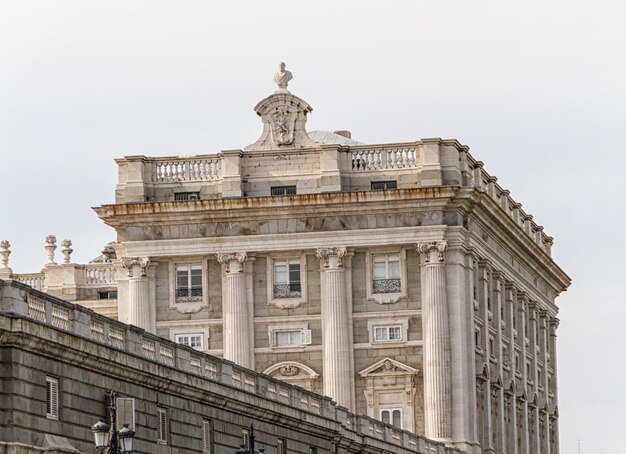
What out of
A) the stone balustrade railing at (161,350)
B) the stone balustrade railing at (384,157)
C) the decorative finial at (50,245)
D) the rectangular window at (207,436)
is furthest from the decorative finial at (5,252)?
the rectangular window at (207,436)

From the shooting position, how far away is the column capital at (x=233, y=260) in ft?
448

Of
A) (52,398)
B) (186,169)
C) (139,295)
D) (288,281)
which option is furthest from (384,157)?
(52,398)

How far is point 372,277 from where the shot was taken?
136500mm

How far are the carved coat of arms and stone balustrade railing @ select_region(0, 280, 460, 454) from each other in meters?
34.9

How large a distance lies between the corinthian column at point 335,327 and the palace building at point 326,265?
8cm

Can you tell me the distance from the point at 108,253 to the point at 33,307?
366ft

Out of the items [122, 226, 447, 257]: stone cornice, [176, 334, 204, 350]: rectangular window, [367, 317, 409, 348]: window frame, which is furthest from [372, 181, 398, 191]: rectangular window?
[176, 334, 204, 350]: rectangular window

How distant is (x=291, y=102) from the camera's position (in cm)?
14062

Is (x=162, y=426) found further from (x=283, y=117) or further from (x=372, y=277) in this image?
(x=283, y=117)

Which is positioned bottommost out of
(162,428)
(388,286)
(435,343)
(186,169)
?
(162,428)

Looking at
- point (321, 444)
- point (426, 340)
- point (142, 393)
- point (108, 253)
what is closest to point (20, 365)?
point (142, 393)

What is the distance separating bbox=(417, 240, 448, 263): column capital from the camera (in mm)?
134375

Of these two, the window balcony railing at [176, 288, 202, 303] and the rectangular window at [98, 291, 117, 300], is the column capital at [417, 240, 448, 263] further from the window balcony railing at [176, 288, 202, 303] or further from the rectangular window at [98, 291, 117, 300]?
the rectangular window at [98, 291, 117, 300]

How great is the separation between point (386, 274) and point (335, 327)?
13.3 ft
